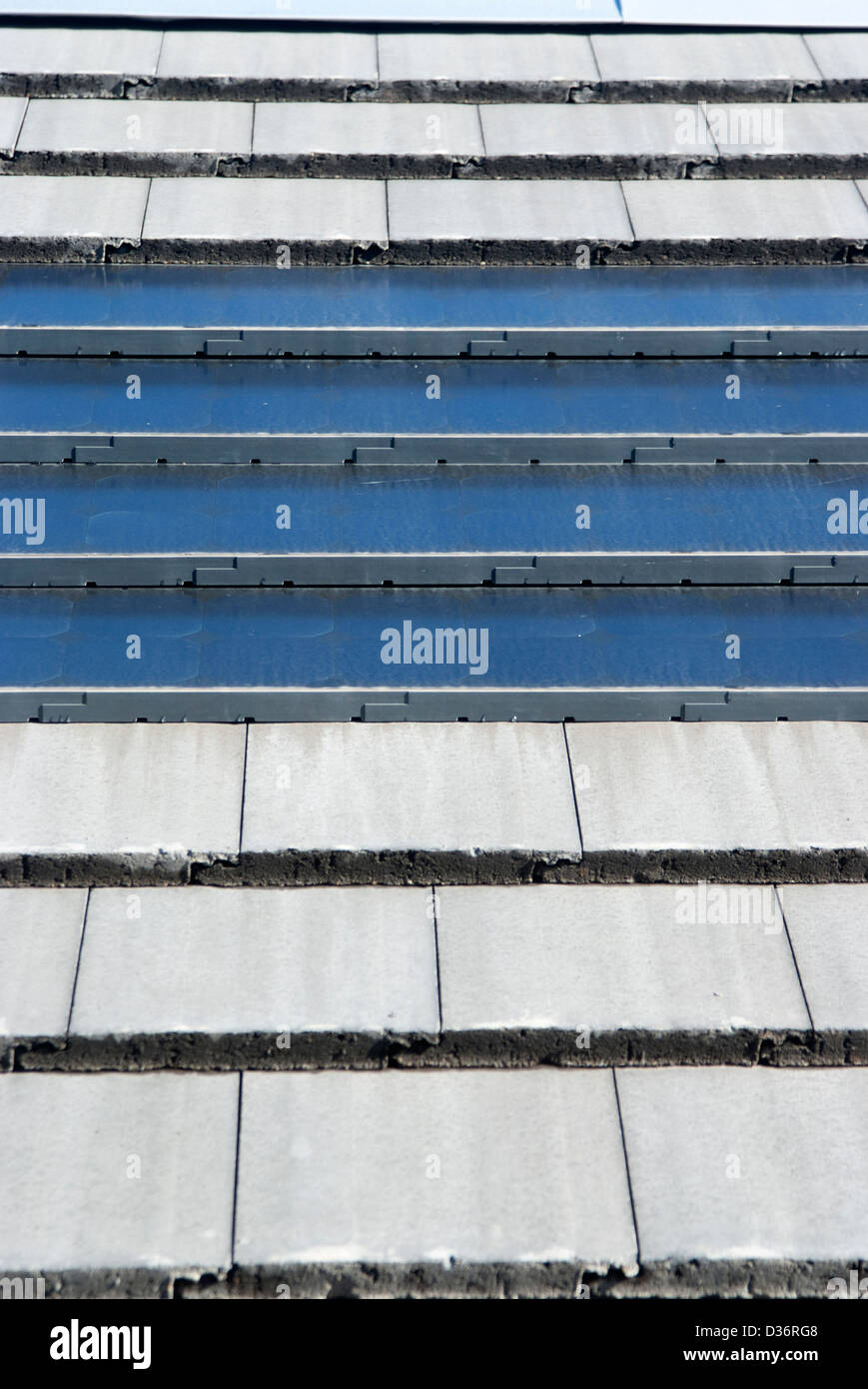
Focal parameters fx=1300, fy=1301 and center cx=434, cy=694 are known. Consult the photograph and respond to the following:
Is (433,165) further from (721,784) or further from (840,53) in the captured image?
(721,784)

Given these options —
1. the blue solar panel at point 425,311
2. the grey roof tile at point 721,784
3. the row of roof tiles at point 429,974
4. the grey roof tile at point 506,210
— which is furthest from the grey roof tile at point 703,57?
the row of roof tiles at point 429,974

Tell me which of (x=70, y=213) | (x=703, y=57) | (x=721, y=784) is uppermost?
(x=703, y=57)

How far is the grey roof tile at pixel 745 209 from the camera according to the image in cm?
1162

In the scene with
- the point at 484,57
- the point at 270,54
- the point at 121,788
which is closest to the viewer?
the point at 121,788

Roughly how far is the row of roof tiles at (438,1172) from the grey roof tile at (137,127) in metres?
8.53

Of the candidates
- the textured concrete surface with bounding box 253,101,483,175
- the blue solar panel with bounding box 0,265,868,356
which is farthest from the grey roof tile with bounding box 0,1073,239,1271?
the textured concrete surface with bounding box 253,101,483,175

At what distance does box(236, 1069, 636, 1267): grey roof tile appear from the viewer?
23.6 ft

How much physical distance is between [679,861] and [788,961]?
3.01 ft

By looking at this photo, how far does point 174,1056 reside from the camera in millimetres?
7770

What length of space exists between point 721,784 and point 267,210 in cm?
663

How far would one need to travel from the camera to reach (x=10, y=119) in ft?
40.5

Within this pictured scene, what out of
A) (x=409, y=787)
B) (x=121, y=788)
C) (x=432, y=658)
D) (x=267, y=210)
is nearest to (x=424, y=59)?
(x=267, y=210)

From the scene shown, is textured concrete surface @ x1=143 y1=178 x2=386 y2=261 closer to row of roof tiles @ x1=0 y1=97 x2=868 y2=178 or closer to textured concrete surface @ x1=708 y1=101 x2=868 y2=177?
row of roof tiles @ x1=0 y1=97 x2=868 y2=178

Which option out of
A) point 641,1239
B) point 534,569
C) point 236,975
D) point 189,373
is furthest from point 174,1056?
point 189,373
